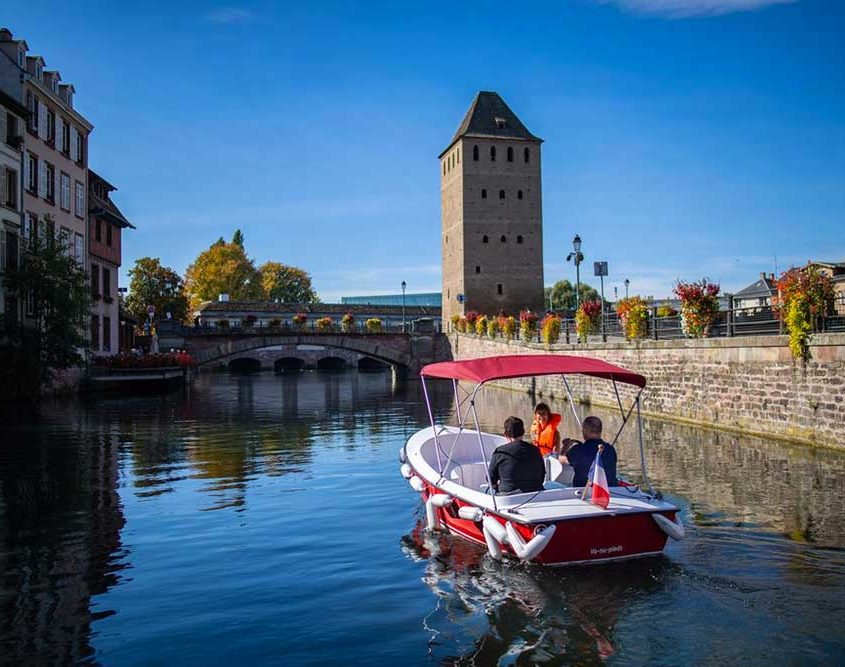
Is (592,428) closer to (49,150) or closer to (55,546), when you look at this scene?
(55,546)

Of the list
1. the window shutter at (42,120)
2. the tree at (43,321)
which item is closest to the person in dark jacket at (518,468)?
the tree at (43,321)

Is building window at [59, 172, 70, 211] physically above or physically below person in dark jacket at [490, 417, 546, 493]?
above

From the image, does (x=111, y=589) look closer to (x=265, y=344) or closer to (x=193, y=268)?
(x=265, y=344)

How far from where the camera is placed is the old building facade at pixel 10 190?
107 feet

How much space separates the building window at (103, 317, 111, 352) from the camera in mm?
46469

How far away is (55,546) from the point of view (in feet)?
34.5

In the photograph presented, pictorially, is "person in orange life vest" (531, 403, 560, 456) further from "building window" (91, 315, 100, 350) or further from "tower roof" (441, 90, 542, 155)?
"tower roof" (441, 90, 542, 155)

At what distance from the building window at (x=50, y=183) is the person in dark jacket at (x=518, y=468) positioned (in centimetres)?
3408

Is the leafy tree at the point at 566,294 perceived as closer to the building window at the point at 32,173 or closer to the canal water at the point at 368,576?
the building window at the point at 32,173

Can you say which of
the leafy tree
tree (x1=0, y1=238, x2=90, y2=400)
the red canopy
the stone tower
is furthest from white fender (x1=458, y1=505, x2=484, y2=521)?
the leafy tree

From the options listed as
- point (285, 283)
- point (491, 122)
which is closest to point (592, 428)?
point (491, 122)

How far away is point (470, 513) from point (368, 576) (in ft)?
4.80

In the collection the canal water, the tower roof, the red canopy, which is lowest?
the canal water

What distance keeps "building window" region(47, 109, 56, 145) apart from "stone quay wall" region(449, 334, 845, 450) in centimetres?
2719
